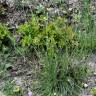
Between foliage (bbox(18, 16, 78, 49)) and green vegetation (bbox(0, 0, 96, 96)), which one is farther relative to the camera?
foliage (bbox(18, 16, 78, 49))

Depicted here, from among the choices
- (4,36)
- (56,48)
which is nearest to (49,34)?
(56,48)

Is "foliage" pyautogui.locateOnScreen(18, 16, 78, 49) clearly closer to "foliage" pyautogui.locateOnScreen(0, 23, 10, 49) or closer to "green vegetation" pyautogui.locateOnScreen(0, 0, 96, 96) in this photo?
"green vegetation" pyautogui.locateOnScreen(0, 0, 96, 96)

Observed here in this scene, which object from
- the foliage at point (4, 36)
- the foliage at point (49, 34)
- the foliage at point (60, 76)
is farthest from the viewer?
the foliage at point (4, 36)

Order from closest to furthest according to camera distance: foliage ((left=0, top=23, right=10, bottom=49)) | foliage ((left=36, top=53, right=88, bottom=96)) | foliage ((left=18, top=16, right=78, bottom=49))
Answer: foliage ((left=36, top=53, right=88, bottom=96))
foliage ((left=18, top=16, right=78, bottom=49))
foliage ((left=0, top=23, right=10, bottom=49))

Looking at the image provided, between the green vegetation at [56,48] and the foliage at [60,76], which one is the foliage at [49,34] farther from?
the foliage at [60,76]

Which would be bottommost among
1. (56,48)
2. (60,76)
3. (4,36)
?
(60,76)

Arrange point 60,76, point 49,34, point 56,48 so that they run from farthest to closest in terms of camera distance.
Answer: point 49,34
point 56,48
point 60,76

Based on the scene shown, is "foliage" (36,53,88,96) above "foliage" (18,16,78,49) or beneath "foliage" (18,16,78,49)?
beneath

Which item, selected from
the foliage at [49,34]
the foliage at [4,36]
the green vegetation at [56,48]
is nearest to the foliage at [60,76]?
the green vegetation at [56,48]

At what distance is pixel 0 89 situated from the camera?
11.9 feet

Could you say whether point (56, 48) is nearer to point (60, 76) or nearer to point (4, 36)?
point (60, 76)

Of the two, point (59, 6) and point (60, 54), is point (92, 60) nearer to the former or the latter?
A: point (60, 54)

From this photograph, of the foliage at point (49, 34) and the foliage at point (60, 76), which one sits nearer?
the foliage at point (60, 76)

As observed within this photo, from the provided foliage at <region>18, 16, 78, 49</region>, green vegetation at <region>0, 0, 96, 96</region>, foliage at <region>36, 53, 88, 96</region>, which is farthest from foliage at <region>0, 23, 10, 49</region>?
foliage at <region>36, 53, 88, 96</region>
